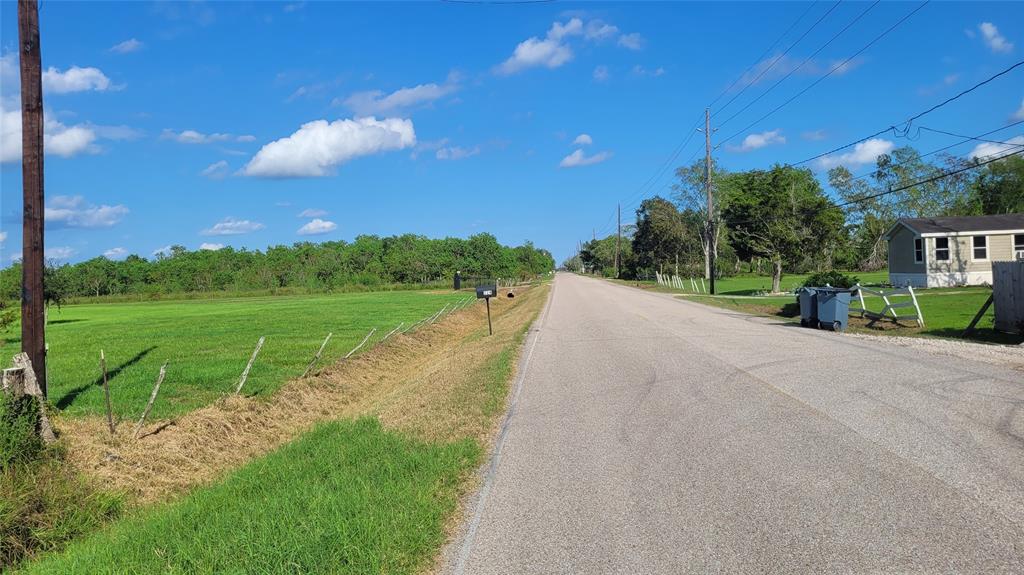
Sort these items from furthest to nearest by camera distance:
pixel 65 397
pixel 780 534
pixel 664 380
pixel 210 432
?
pixel 65 397, pixel 664 380, pixel 210 432, pixel 780 534

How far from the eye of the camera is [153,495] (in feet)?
24.7

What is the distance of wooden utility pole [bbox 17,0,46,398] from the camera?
8594 mm

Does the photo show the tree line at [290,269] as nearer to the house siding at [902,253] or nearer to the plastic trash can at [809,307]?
the house siding at [902,253]

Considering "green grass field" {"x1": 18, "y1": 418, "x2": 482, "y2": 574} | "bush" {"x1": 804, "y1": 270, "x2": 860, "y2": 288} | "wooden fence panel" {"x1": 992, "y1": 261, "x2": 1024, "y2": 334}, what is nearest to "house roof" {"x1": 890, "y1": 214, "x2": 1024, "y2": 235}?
"bush" {"x1": 804, "y1": 270, "x2": 860, "y2": 288}

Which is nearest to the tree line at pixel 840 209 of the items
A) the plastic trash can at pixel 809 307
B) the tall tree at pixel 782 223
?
the tall tree at pixel 782 223

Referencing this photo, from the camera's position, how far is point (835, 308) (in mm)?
18984

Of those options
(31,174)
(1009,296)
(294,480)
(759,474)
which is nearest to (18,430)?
(294,480)

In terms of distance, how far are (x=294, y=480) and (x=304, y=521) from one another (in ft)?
5.10

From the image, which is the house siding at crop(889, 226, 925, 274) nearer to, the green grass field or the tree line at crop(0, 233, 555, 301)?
the green grass field

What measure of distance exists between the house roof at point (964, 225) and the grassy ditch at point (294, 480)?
110 ft

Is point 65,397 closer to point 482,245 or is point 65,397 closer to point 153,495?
point 153,495

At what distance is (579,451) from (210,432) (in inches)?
215

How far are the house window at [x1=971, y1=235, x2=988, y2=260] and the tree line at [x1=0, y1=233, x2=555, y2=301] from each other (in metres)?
77.3

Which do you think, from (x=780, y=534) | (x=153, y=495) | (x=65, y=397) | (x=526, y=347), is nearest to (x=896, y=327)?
(x=526, y=347)
